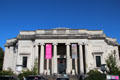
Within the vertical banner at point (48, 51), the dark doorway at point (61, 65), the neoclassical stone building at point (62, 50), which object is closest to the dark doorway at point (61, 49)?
the neoclassical stone building at point (62, 50)

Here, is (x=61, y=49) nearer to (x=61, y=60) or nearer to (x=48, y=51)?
(x=61, y=60)

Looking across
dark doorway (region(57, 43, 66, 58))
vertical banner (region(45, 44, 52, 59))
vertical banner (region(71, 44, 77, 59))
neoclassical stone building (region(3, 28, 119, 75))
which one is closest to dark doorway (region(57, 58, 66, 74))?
neoclassical stone building (region(3, 28, 119, 75))

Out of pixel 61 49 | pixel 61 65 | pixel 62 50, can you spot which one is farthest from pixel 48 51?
pixel 61 65

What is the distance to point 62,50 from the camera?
4153cm

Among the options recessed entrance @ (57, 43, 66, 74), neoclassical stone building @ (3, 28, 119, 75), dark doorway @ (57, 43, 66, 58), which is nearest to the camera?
neoclassical stone building @ (3, 28, 119, 75)

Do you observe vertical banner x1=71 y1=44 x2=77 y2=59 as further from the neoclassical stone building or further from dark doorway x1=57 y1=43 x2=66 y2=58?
dark doorway x1=57 y1=43 x2=66 y2=58

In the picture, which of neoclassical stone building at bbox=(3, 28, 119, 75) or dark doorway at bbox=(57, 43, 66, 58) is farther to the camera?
dark doorway at bbox=(57, 43, 66, 58)

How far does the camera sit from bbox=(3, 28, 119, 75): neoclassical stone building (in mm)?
38062

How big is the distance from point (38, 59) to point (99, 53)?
1571 centimetres

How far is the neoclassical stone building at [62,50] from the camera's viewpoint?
1499 inches

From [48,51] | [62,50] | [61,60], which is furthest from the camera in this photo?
[62,50]

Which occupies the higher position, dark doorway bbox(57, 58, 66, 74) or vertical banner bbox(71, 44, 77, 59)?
vertical banner bbox(71, 44, 77, 59)

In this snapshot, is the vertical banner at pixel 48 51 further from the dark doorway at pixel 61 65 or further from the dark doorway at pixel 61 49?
the dark doorway at pixel 61 65

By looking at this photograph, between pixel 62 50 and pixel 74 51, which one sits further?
pixel 62 50
